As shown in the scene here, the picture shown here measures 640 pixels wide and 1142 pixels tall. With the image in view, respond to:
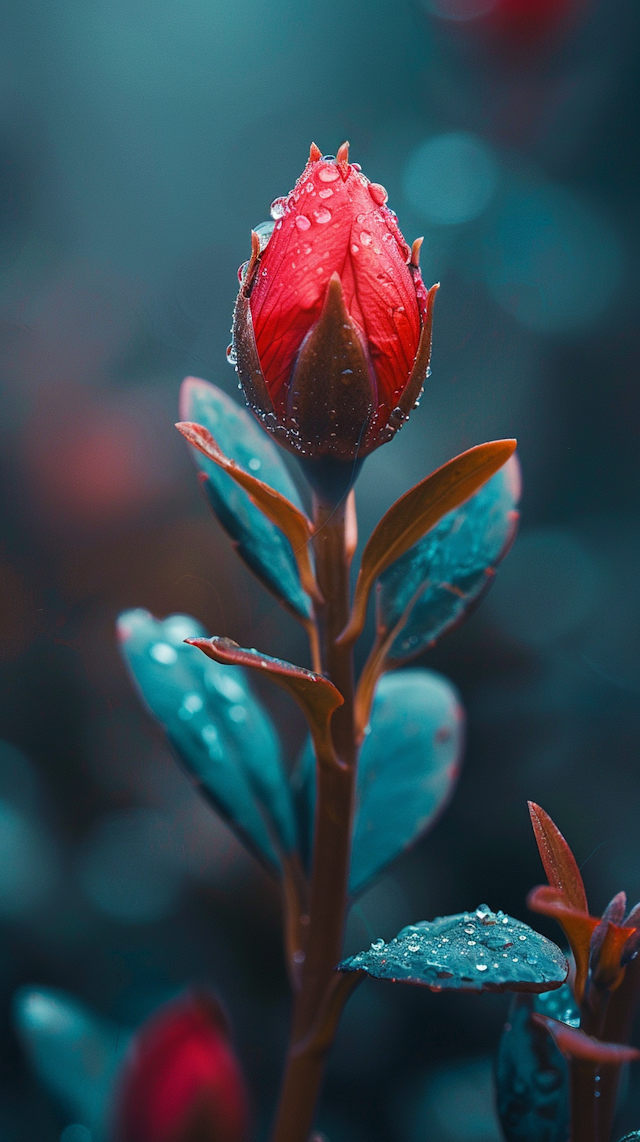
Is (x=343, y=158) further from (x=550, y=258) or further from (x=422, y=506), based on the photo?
(x=550, y=258)

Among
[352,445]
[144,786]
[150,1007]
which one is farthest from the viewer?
[144,786]

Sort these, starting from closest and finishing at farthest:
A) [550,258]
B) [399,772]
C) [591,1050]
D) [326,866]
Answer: [591,1050]
[326,866]
[399,772]
[550,258]

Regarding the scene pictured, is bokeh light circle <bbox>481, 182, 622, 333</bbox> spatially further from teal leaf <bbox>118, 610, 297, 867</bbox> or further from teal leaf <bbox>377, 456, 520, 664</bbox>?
teal leaf <bbox>118, 610, 297, 867</bbox>

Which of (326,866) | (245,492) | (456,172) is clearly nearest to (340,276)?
(245,492)

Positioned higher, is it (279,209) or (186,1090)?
(279,209)

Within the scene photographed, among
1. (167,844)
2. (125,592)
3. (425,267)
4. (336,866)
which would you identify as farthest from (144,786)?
(425,267)

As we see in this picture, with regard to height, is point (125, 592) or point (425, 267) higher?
point (425, 267)

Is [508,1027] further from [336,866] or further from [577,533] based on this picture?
[577,533]
